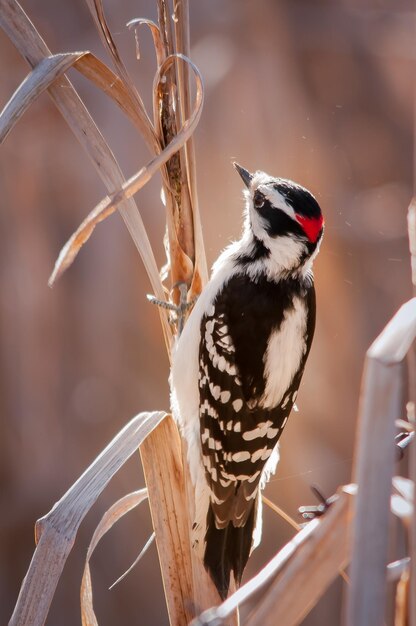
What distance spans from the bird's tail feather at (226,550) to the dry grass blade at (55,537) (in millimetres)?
422

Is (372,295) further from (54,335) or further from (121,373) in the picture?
(54,335)

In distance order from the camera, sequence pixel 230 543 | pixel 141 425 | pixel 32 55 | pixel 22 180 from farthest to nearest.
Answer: pixel 22 180
pixel 230 543
pixel 141 425
pixel 32 55

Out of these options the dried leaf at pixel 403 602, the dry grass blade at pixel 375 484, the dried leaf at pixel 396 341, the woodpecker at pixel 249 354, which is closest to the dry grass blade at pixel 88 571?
the woodpecker at pixel 249 354

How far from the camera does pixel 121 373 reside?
3992mm

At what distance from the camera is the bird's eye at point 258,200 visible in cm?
238

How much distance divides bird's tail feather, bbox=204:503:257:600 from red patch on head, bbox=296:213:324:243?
0.83 meters

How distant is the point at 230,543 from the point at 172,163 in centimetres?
106

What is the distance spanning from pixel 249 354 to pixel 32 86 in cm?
109

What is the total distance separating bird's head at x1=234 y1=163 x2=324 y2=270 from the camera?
89.2 inches

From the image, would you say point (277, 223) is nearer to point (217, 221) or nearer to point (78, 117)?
point (78, 117)

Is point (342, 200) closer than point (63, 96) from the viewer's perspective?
No

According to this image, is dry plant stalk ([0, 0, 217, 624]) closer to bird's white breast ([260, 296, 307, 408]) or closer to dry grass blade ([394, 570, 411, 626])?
bird's white breast ([260, 296, 307, 408])

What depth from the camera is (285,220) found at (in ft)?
7.64

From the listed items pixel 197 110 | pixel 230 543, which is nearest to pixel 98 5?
pixel 197 110
